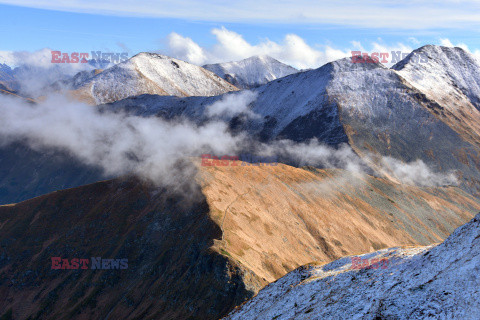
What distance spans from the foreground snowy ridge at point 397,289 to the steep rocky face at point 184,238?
52.8ft

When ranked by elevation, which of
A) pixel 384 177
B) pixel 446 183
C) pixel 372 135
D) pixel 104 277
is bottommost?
pixel 446 183

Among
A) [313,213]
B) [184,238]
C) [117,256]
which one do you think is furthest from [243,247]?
[313,213]

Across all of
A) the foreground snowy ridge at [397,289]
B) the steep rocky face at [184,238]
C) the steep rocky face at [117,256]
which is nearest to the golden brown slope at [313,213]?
the steep rocky face at [184,238]

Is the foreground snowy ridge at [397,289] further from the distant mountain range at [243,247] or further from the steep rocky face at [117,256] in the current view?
the steep rocky face at [117,256]

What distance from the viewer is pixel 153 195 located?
298 ft

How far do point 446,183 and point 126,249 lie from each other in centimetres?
14860

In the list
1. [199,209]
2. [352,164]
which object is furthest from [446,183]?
[199,209]

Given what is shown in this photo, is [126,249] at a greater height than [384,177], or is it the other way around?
[126,249]

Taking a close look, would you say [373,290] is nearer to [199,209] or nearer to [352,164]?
[199,209]

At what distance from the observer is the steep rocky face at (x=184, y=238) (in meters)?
61.4

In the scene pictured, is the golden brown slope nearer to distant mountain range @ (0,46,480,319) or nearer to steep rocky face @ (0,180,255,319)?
distant mountain range @ (0,46,480,319)

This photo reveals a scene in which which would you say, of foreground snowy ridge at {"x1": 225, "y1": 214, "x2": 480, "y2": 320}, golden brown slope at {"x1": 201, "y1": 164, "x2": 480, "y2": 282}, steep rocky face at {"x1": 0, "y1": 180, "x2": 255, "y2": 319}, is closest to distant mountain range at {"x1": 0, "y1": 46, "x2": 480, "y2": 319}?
foreground snowy ridge at {"x1": 225, "y1": 214, "x2": 480, "y2": 320}

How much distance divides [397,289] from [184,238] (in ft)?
163

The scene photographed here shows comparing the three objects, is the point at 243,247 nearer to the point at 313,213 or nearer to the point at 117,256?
the point at 117,256
